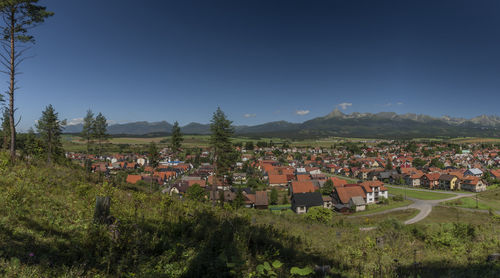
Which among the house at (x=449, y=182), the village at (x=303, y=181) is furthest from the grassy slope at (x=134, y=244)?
the house at (x=449, y=182)

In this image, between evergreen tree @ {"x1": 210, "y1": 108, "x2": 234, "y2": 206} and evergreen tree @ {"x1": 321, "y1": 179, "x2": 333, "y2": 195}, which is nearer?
evergreen tree @ {"x1": 210, "y1": 108, "x2": 234, "y2": 206}

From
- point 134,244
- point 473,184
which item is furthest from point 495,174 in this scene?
point 134,244

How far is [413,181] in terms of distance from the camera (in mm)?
80125

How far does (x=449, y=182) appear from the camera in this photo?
7219 cm

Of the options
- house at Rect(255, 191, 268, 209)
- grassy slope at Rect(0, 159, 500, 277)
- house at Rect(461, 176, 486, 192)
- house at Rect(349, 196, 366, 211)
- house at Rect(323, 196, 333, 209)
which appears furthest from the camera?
house at Rect(461, 176, 486, 192)

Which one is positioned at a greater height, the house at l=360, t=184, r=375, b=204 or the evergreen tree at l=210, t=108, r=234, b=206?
the evergreen tree at l=210, t=108, r=234, b=206

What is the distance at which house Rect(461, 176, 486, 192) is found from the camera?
68.5 m

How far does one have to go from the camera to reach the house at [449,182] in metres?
72.0

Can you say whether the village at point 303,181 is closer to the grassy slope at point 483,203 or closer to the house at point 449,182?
the house at point 449,182

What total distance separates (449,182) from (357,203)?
4902 cm

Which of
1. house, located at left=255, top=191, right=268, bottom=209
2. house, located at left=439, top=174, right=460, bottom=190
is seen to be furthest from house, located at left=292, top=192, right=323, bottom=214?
→ house, located at left=439, top=174, right=460, bottom=190

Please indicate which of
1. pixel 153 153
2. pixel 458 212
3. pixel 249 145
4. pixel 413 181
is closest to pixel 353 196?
pixel 458 212

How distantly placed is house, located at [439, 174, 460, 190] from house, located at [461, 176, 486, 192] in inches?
69.6

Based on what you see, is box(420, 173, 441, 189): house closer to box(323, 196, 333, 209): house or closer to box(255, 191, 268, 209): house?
box(323, 196, 333, 209): house
